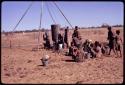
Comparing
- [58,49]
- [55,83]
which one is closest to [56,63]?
[55,83]

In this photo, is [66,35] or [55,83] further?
[66,35]

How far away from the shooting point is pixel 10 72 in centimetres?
1146

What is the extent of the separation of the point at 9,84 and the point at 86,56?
601 centimetres

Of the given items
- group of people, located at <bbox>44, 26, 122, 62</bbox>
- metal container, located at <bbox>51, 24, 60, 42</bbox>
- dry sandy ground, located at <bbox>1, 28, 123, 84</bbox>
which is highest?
metal container, located at <bbox>51, 24, 60, 42</bbox>

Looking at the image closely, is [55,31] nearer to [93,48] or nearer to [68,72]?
[93,48]

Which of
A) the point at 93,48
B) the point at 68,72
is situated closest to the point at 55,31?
the point at 93,48

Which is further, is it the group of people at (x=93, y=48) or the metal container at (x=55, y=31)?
the metal container at (x=55, y=31)

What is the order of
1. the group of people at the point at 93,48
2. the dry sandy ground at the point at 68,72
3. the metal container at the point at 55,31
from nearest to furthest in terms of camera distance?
1. the dry sandy ground at the point at 68,72
2. the group of people at the point at 93,48
3. the metal container at the point at 55,31

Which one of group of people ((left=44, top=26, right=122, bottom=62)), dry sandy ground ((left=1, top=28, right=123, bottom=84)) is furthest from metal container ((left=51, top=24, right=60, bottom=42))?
dry sandy ground ((left=1, top=28, right=123, bottom=84))

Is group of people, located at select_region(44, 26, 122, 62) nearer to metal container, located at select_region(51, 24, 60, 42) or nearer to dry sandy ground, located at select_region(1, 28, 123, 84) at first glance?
dry sandy ground, located at select_region(1, 28, 123, 84)

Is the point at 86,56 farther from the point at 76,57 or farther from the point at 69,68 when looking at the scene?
the point at 69,68

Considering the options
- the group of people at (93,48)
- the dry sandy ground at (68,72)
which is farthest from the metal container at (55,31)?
the dry sandy ground at (68,72)

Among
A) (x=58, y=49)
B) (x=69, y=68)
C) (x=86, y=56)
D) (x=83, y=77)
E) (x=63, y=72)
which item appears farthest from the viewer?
(x=58, y=49)

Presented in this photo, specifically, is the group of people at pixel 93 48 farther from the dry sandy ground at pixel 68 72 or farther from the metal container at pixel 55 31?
the metal container at pixel 55 31
